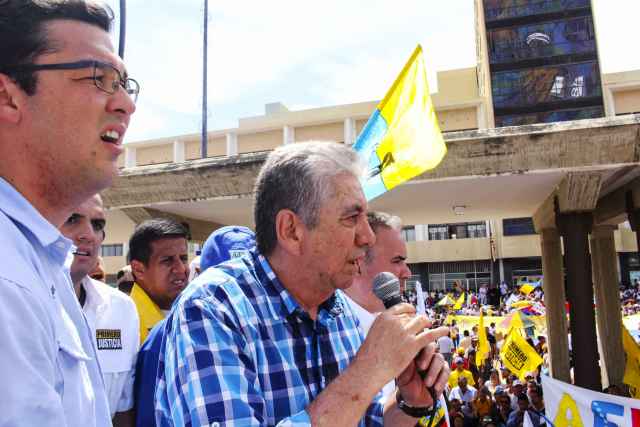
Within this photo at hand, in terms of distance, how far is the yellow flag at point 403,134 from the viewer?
3937mm

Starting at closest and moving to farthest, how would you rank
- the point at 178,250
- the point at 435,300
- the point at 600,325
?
the point at 178,250 → the point at 600,325 → the point at 435,300

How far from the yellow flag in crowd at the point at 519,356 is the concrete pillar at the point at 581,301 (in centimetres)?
204

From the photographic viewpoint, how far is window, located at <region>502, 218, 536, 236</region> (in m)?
39.8

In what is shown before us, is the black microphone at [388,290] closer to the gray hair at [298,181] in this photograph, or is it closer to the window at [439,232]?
the gray hair at [298,181]

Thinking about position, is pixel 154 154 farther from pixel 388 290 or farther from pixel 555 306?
pixel 388 290

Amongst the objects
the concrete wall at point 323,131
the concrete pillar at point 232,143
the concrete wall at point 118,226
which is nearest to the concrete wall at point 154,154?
the concrete pillar at point 232,143

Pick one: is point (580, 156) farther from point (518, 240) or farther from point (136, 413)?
point (518, 240)

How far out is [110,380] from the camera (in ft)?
7.60

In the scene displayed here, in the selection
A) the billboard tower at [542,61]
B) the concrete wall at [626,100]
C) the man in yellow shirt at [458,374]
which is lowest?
the man in yellow shirt at [458,374]

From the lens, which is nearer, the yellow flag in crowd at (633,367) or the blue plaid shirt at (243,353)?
the blue plaid shirt at (243,353)

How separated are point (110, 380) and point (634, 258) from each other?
4689 cm

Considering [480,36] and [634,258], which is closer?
[634,258]

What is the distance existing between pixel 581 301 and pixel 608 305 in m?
2.74

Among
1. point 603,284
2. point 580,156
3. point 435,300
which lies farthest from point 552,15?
point 580,156
